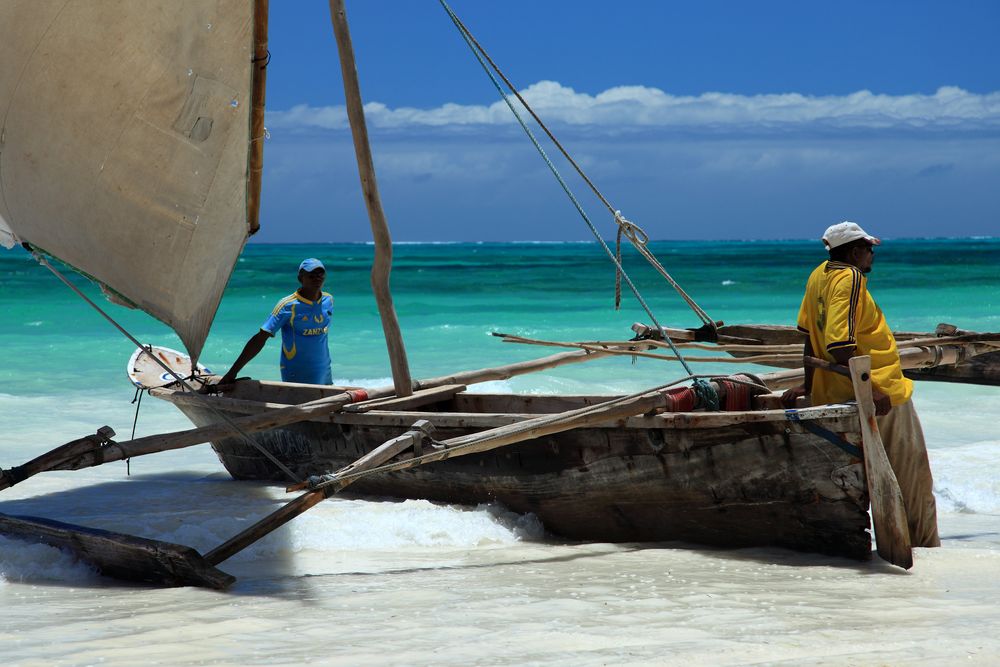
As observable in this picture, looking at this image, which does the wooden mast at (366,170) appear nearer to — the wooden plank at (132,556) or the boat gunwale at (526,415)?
the boat gunwale at (526,415)

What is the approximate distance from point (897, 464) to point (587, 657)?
1.98 meters

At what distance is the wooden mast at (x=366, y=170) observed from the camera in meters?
5.31

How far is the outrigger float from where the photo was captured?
13.9ft

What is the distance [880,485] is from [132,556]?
3.00 m

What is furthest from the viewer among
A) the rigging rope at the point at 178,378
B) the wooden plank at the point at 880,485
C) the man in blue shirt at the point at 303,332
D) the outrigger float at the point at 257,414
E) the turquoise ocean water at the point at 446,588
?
the man in blue shirt at the point at 303,332

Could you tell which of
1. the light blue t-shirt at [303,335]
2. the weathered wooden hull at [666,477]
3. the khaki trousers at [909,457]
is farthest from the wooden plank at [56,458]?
the khaki trousers at [909,457]

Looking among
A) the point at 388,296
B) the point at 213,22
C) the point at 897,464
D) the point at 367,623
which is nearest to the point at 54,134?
the point at 213,22

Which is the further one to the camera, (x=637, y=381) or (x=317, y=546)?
(x=637, y=381)

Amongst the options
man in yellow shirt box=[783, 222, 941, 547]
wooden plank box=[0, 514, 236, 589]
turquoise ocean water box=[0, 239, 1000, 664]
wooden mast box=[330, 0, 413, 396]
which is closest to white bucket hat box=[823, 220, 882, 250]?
man in yellow shirt box=[783, 222, 941, 547]

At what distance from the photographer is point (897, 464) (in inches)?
174

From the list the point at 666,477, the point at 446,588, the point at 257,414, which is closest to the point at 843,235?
the point at 666,477

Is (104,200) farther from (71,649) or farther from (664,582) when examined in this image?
(664,582)

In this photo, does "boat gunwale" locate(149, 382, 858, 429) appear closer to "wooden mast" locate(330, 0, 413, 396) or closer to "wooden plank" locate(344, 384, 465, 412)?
"wooden plank" locate(344, 384, 465, 412)

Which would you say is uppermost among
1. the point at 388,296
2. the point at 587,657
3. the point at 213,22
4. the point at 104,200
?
the point at 213,22
